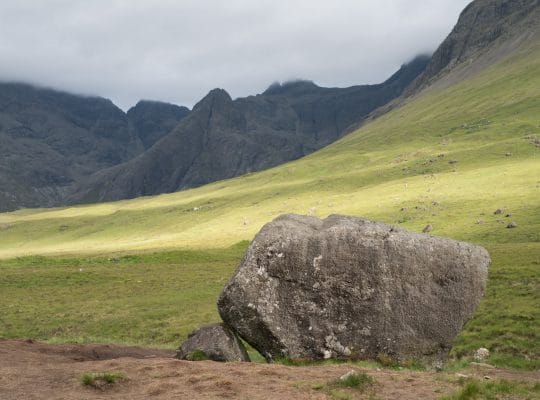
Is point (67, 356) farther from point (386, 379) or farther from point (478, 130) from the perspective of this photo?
point (478, 130)

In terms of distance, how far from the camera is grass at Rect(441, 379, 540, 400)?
1384 centimetres

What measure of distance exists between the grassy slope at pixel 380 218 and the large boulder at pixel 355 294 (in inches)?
167

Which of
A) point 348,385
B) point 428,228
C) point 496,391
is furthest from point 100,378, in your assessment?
point 428,228

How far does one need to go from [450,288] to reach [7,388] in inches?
719

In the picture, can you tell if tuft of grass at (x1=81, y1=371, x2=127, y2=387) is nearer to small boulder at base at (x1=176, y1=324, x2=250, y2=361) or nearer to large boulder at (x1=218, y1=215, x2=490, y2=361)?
small boulder at base at (x1=176, y1=324, x2=250, y2=361)

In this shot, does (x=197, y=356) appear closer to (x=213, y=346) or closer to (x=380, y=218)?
(x=213, y=346)

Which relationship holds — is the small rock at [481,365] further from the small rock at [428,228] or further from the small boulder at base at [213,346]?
the small rock at [428,228]

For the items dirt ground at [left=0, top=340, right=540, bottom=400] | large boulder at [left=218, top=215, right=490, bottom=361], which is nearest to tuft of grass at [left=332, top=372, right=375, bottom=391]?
dirt ground at [left=0, top=340, right=540, bottom=400]

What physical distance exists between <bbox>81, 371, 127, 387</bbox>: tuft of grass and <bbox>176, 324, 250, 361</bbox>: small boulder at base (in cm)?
542

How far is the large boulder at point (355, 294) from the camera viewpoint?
851 inches

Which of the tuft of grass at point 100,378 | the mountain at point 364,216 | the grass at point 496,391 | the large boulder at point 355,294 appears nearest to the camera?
the grass at point 496,391

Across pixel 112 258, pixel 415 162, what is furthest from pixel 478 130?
pixel 112 258

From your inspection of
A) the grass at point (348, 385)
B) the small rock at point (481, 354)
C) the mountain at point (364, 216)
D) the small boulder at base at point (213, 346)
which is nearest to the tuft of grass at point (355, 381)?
the grass at point (348, 385)

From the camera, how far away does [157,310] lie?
40031mm
